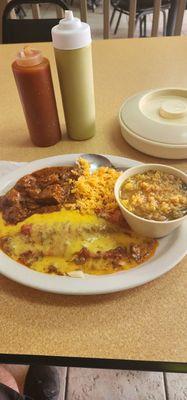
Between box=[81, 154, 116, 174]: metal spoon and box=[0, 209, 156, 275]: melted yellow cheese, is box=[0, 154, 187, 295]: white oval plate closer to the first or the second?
box=[0, 209, 156, 275]: melted yellow cheese

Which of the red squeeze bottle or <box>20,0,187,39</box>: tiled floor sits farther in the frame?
<box>20,0,187,39</box>: tiled floor

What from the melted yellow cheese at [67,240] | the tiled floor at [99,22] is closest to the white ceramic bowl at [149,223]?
the melted yellow cheese at [67,240]

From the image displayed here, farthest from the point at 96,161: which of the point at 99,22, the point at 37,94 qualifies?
the point at 99,22

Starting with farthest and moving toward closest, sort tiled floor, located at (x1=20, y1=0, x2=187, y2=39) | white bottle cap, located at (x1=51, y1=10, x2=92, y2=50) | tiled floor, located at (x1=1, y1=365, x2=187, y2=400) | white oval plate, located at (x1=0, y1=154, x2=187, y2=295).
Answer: tiled floor, located at (x1=20, y1=0, x2=187, y2=39) → tiled floor, located at (x1=1, y1=365, x2=187, y2=400) → white bottle cap, located at (x1=51, y1=10, x2=92, y2=50) → white oval plate, located at (x1=0, y1=154, x2=187, y2=295)

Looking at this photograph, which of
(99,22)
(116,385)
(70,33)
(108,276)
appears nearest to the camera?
(108,276)

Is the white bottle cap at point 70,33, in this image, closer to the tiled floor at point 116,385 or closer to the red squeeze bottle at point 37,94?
the red squeeze bottle at point 37,94

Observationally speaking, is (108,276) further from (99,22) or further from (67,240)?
(99,22)

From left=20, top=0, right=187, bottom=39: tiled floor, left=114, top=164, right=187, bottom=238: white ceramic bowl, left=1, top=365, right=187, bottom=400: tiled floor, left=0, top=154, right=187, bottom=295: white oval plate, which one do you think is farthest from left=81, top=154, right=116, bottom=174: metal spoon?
left=20, top=0, right=187, bottom=39: tiled floor
